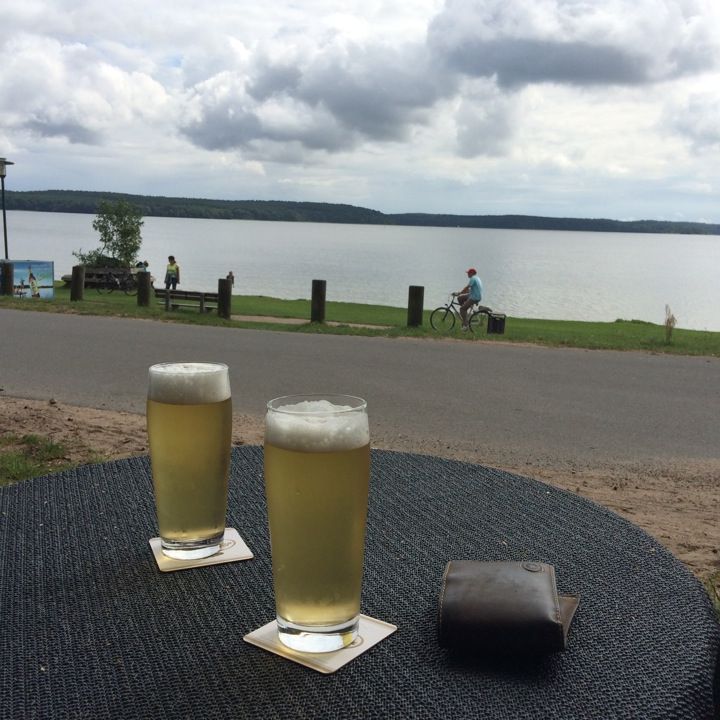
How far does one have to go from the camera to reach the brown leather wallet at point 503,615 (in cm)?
117

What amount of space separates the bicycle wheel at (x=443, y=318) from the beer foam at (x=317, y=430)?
59.1 ft

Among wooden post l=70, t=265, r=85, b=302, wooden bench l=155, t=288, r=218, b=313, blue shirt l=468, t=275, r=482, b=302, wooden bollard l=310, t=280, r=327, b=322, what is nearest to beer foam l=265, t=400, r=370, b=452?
wooden bollard l=310, t=280, r=327, b=322

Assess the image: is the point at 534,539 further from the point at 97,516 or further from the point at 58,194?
the point at 58,194

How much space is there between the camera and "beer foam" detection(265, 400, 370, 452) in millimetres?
1169

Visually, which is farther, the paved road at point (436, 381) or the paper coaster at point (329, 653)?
the paved road at point (436, 381)

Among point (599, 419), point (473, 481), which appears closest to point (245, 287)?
point (599, 419)

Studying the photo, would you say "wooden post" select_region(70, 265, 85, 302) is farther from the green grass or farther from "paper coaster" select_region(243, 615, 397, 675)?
"paper coaster" select_region(243, 615, 397, 675)

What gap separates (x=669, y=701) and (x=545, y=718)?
196mm

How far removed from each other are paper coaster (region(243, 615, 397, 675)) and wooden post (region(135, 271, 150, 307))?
62.3 ft

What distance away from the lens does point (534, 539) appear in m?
1.68

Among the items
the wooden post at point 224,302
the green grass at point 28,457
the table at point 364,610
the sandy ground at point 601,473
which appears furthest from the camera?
the wooden post at point 224,302

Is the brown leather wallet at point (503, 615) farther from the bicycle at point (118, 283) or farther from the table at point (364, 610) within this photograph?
the bicycle at point (118, 283)

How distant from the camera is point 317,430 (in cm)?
117

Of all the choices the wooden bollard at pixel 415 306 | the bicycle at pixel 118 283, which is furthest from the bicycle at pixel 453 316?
the bicycle at pixel 118 283
